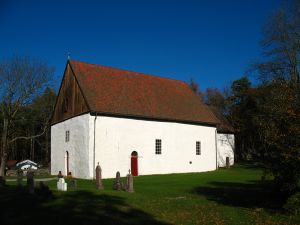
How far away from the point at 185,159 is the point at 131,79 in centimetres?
1032

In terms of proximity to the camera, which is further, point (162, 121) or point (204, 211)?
point (162, 121)

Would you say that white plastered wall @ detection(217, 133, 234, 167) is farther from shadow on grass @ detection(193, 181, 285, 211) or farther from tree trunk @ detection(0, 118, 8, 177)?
tree trunk @ detection(0, 118, 8, 177)

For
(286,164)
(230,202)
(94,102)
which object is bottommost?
(230,202)

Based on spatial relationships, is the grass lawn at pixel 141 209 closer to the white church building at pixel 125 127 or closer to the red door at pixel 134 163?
the white church building at pixel 125 127

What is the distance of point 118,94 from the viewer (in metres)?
32.9

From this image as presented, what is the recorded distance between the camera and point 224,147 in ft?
146

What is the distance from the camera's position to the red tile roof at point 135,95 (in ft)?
102

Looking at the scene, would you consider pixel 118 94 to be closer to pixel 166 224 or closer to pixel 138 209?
pixel 138 209

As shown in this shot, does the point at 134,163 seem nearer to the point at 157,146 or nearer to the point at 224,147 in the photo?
the point at 157,146

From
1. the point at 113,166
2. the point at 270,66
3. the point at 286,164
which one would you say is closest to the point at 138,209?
the point at 286,164

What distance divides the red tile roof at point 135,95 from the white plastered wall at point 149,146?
941 mm

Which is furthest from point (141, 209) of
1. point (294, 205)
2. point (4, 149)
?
point (4, 149)

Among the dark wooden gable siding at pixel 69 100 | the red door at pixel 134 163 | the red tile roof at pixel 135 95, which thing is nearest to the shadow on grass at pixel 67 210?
the red tile roof at pixel 135 95

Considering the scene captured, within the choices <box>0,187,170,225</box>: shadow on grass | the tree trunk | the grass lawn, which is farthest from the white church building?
<box>0,187,170,225</box>: shadow on grass
